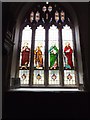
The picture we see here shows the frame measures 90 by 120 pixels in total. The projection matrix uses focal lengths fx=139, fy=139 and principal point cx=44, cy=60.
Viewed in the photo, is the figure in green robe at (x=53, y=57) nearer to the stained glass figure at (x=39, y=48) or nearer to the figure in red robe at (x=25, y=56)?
the stained glass figure at (x=39, y=48)

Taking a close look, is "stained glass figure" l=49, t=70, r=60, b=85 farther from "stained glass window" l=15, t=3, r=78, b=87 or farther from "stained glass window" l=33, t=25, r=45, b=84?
"stained glass window" l=33, t=25, r=45, b=84

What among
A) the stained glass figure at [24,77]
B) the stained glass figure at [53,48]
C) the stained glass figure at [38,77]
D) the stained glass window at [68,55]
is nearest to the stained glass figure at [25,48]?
the stained glass figure at [24,77]

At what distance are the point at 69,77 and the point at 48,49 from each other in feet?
3.78

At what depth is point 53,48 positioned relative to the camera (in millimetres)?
4672

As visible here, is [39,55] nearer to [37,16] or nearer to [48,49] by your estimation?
[48,49]

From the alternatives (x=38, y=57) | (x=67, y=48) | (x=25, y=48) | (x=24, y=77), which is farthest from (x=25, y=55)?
(x=67, y=48)

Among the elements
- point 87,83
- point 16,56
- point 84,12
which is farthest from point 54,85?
point 84,12

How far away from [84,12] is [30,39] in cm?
196

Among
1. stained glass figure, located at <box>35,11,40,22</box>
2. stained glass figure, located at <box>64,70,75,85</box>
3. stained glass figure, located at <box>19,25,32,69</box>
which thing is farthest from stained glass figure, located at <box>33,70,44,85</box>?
stained glass figure, located at <box>35,11,40,22</box>

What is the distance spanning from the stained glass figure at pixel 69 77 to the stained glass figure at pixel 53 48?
402 millimetres

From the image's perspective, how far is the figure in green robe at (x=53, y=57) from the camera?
451 cm

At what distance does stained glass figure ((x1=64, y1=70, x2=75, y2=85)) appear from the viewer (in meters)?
4.37
